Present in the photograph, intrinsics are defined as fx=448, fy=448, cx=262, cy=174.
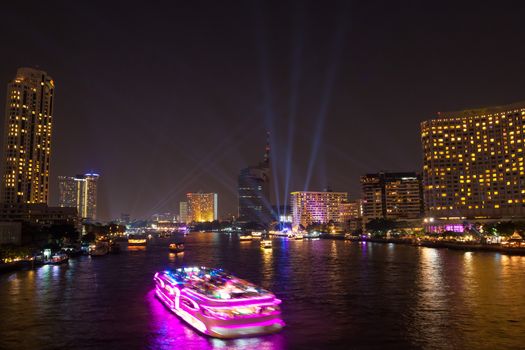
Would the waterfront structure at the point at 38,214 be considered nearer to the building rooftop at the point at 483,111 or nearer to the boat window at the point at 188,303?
the boat window at the point at 188,303

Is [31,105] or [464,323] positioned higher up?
[31,105]

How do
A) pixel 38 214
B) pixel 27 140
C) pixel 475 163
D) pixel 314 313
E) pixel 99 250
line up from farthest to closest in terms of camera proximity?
pixel 475 163, pixel 27 140, pixel 38 214, pixel 99 250, pixel 314 313

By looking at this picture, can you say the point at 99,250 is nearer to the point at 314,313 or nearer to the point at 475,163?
the point at 314,313

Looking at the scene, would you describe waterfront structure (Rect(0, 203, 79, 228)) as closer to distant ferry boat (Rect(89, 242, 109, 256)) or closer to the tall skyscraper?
the tall skyscraper

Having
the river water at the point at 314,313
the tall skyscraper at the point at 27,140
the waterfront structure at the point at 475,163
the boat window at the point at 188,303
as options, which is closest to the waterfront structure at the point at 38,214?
the tall skyscraper at the point at 27,140

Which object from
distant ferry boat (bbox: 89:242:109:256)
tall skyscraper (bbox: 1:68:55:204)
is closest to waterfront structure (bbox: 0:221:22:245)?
distant ferry boat (bbox: 89:242:109:256)

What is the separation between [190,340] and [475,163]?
14546 centimetres

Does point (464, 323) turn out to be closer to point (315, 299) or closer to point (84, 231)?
point (315, 299)

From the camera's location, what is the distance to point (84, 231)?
156 m

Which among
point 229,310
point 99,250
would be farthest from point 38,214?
point 229,310

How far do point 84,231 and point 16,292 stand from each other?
12581 cm

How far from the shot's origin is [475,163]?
5787 inches

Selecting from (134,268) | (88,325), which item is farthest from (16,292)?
(134,268)

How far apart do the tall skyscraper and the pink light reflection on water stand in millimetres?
124826
